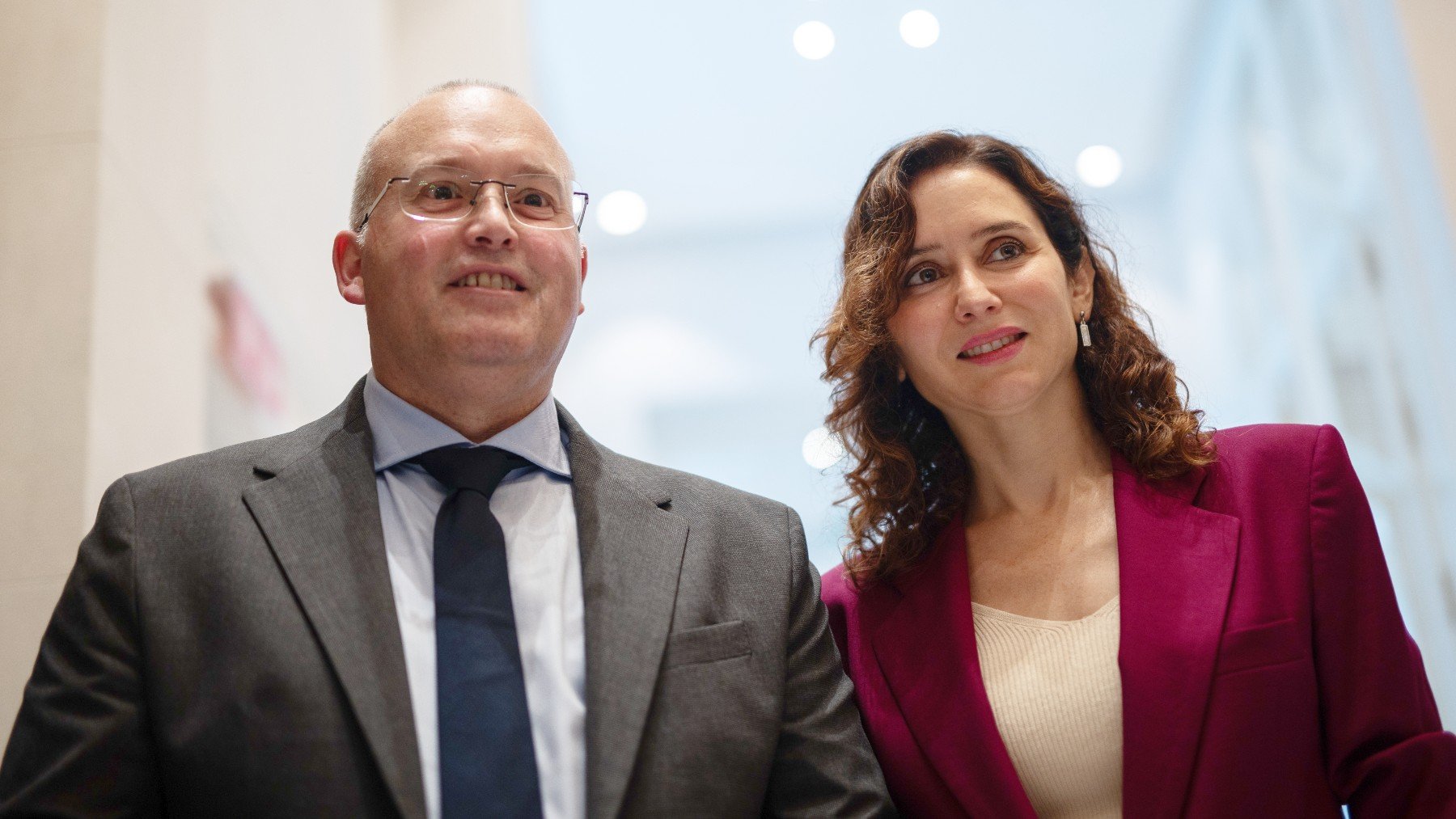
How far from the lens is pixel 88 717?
1427 mm

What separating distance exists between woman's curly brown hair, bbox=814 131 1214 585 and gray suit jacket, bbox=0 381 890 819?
0.42m

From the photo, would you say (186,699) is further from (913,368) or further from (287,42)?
(287,42)

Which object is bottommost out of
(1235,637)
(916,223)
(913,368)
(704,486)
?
(1235,637)

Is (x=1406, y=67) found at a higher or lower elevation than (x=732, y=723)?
higher

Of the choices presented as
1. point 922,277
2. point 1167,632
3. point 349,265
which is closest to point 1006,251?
point 922,277

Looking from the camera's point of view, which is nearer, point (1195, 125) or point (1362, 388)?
point (1362, 388)

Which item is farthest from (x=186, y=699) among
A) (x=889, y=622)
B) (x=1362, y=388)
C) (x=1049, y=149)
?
(x=1049, y=149)

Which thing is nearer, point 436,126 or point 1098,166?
point 436,126

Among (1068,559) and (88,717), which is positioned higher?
(1068,559)

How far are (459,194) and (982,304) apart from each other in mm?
850

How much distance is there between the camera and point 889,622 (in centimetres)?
202

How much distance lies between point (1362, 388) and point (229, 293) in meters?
3.91

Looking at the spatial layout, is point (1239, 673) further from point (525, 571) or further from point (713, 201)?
point (713, 201)

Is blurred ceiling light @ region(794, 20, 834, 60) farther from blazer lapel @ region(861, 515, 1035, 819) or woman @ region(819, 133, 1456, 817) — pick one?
blazer lapel @ region(861, 515, 1035, 819)
